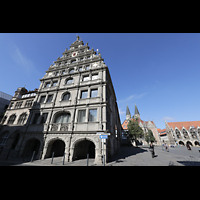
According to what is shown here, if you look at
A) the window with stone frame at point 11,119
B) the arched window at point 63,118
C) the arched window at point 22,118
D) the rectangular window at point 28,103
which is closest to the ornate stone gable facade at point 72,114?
the arched window at point 63,118

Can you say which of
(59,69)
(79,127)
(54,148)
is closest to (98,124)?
(79,127)

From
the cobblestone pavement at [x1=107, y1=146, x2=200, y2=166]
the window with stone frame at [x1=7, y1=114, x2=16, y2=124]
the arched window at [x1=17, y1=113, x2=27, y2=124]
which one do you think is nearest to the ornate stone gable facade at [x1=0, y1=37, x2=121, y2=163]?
the cobblestone pavement at [x1=107, y1=146, x2=200, y2=166]

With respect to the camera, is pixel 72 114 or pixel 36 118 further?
pixel 36 118

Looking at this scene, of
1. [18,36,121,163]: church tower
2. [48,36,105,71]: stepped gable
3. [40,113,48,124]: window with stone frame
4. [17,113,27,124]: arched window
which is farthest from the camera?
[17,113,27,124]: arched window

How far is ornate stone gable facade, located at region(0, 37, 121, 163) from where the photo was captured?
35.8 feet

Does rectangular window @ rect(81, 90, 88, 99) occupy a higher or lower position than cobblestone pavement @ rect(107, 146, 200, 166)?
higher

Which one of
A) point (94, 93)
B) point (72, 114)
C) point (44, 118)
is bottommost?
point (44, 118)

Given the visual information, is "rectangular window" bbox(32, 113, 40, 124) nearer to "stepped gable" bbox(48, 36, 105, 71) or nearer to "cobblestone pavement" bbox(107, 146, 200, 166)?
"stepped gable" bbox(48, 36, 105, 71)

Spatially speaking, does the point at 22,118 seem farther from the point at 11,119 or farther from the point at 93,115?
the point at 93,115

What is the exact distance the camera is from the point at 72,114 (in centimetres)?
1236

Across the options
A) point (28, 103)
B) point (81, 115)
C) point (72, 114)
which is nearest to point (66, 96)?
point (72, 114)

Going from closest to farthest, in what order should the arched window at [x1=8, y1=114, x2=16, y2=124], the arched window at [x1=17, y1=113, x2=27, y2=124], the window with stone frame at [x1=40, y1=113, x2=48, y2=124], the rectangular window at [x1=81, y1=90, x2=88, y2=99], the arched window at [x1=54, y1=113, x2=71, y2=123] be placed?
the arched window at [x1=54, y1=113, x2=71, y2=123]
the window with stone frame at [x1=40, y1=113, x2=48, y2=124]
the rectangular window at [x1=81, y1=90, x2=88, y2=99]
the arched window at [x1=17, y1=113, x2=27, y2=124]
the arched window at [x1=8, y1=114, x2=16, y2=124]

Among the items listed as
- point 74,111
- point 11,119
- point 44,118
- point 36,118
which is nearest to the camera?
point 74,111
